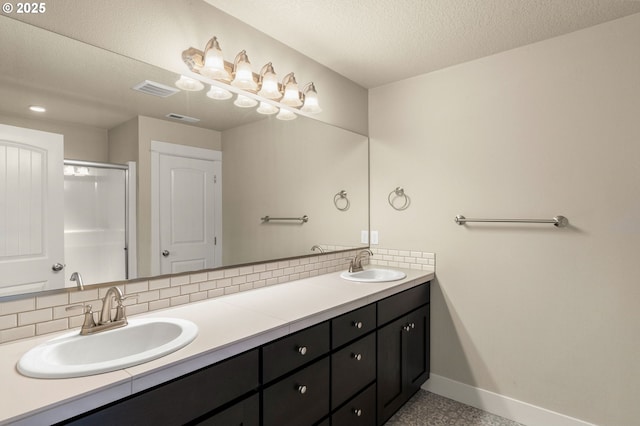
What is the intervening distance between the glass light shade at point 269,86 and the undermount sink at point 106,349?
4.33 ft

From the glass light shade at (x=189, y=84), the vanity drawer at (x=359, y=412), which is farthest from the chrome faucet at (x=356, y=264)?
the glass light shade at (x=189, y=84)

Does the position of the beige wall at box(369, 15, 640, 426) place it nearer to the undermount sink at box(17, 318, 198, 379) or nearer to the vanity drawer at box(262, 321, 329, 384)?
the vanity drawer at box(262, 321, 329, 384)

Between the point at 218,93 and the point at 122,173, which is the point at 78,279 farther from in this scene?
the point at 218,93

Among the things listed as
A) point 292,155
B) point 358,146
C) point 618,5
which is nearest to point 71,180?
point 292,155

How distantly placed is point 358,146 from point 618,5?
1695mm

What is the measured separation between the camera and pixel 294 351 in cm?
138

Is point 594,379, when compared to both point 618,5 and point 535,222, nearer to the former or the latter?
point 535,222

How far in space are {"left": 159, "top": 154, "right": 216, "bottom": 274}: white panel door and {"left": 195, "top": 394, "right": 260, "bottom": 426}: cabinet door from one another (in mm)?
720

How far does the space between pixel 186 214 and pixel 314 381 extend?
1012mm

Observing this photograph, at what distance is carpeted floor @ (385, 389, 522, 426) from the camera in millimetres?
2090

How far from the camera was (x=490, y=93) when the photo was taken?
2246mm

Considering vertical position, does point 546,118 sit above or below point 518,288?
above

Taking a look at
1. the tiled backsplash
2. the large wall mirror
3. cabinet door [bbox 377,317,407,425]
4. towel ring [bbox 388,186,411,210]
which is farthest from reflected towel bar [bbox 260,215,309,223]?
cabinet door [bbox 377,317,407,425]

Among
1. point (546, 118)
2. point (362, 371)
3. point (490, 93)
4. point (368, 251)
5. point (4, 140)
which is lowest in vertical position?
point (362, 371)
